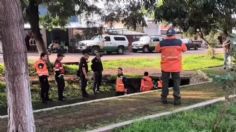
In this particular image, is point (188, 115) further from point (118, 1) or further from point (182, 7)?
point (118, 1)

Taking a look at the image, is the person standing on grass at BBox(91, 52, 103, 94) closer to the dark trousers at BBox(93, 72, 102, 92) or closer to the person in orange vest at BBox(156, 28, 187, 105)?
the dark trousers at BBox(93, 72, 102, 92)

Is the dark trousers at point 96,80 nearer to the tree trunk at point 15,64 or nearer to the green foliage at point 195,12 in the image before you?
the green foliage at point 195,12

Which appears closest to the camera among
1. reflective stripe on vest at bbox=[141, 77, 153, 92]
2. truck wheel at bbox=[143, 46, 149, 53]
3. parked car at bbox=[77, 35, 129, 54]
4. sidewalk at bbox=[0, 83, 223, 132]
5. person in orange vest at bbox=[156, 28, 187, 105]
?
sidewalk at bbox=[0, 83, 223, 132]

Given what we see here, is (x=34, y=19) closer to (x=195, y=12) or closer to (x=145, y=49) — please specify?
(x=195, y=12)

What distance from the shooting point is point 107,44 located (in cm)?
4791

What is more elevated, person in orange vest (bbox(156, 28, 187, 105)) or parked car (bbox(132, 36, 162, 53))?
person in orange vest (bbox(156, 28, 187, 105))

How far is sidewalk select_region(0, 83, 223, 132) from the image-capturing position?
9.53 metres

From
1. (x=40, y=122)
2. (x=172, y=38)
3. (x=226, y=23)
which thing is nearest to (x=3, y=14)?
(x=40, y=122)

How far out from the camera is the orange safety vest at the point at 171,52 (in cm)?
1162

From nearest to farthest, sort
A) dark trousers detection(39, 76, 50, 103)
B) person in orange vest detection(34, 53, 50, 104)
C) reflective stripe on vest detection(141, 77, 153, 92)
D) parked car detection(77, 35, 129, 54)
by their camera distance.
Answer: person in orange vest detection(34, 53, 50, 104), dark trousers detection(39, 76, 50, 103), reflective stripe on vest detection(141, 77, 153, 92), parked car detection(77, 35, 129, 54)

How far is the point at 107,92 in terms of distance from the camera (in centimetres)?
1962

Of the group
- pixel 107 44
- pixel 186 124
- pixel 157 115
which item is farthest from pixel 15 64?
pixel 107 44

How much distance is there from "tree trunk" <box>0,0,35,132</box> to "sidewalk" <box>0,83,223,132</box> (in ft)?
6.82

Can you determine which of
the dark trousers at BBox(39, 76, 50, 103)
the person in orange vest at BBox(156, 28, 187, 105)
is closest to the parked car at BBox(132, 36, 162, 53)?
the dark trousers at BBox(39, 76, 50, 103)
